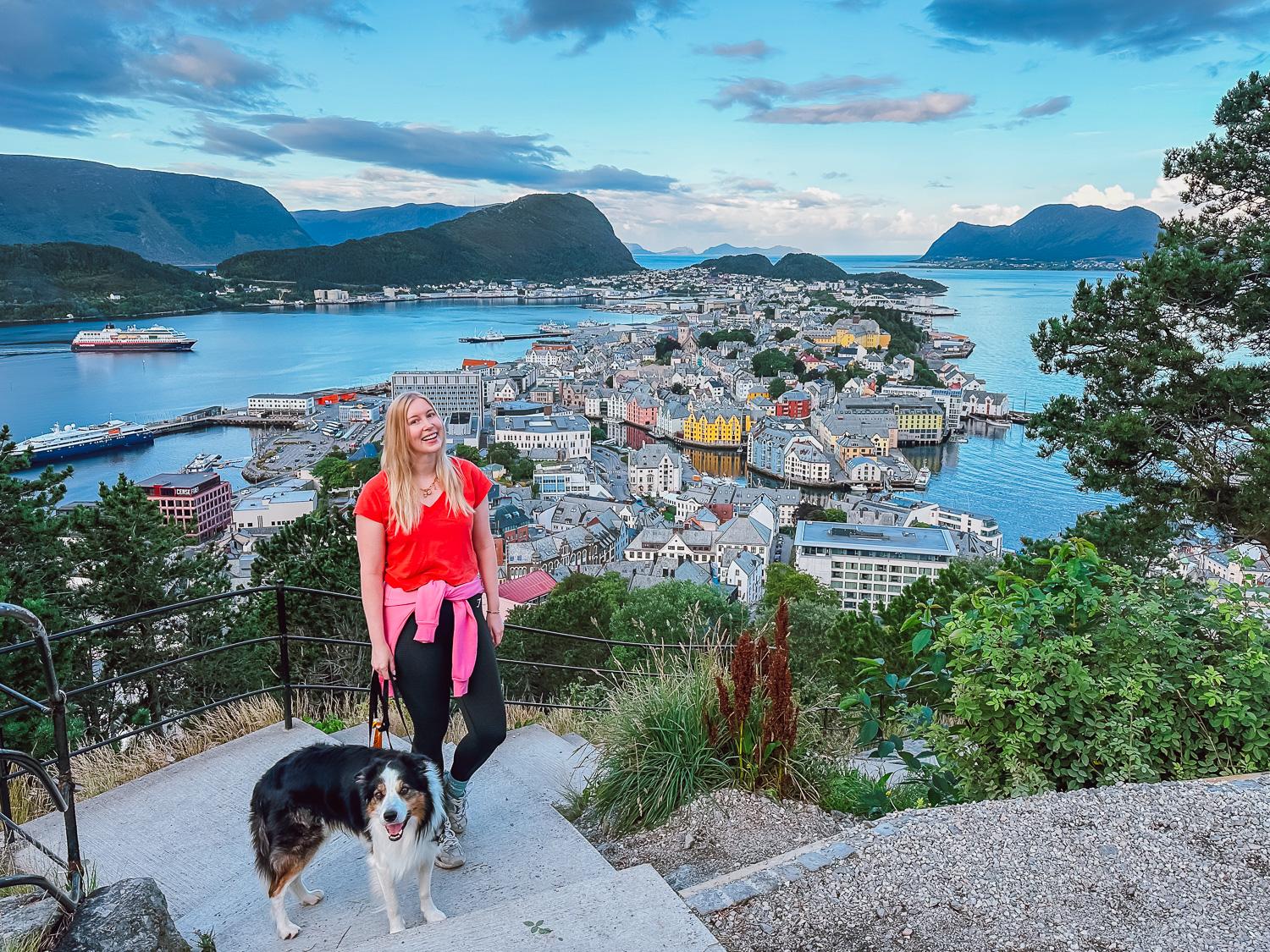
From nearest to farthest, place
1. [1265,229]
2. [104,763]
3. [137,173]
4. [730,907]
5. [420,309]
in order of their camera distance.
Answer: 1. [730,907]
2. [104,763]
3. [1265,229]
4. [420,309]
5. [137,173]

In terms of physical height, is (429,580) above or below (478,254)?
below

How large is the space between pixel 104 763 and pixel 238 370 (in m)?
53.4

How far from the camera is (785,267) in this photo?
142 m

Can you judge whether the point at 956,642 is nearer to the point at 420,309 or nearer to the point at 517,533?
the point at 517,533

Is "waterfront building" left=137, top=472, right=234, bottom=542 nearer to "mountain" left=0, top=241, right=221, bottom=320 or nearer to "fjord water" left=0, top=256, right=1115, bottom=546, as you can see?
"fjord water" left=0, top=256, right=1115, bottom=546

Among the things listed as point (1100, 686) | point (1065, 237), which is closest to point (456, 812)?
point (1100, 686)

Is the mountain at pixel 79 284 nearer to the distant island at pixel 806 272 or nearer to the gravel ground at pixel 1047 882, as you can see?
the gravel ground at pixel 1047 882

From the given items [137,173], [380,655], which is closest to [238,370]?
[380,655]

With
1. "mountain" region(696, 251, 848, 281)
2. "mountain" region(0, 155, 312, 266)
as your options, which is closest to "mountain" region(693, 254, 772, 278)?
"mountain" region(696, 251, 848, 281)

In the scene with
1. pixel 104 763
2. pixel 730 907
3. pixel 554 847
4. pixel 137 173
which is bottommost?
pixel 104 763

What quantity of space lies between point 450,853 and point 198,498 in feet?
82.4

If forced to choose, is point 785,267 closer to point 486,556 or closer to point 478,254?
point 478,254

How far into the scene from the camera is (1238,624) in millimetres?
1946

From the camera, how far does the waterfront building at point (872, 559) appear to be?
21.1 m
